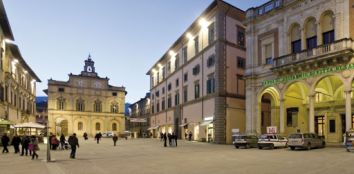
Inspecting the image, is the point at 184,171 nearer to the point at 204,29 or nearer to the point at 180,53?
the point at 204,29

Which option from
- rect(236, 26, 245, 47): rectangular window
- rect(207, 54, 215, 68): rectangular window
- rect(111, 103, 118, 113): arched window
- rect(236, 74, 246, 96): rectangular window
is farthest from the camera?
rect(111, 103, 118, 113): arched window

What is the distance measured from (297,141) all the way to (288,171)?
1362cm

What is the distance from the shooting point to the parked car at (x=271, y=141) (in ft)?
98.8

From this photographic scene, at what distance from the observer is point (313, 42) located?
106 ft

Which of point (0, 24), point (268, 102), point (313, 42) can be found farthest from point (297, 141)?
point (0, 24)

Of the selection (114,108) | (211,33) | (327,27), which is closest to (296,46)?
(327,27)

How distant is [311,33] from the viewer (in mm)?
32438

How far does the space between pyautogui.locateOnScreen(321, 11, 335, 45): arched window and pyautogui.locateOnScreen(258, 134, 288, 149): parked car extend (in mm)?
8927

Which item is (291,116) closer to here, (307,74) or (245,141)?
(307,74)

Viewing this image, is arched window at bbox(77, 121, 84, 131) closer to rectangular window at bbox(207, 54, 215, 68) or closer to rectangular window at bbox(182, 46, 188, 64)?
rectangular window at bbox(182, 46, 188, 64)

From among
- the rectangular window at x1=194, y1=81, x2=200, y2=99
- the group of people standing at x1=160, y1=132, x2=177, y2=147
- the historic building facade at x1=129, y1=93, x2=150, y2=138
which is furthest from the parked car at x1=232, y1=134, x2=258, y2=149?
the historic building facade at x1=129, y1=93, x2=150, y2=138

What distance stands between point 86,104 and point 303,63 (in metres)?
72.5

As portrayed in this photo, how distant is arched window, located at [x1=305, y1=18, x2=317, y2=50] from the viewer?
105 feet

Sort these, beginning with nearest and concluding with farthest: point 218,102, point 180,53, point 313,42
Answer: point 313,42 < point 218,102 < point 180,53
